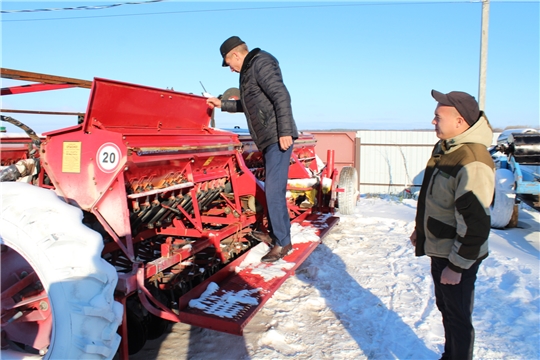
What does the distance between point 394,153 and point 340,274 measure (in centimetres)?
933

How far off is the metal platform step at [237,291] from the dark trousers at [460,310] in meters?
1.17

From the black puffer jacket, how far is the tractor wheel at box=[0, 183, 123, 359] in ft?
5.45

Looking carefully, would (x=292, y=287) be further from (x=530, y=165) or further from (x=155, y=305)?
(x=530, y=165)

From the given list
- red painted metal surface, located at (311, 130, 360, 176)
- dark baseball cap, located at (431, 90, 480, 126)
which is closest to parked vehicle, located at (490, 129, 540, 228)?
red painted metal surface, located at (311, 130, 360, 176)

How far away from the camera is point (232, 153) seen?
405 centimetres

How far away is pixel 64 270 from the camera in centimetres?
200

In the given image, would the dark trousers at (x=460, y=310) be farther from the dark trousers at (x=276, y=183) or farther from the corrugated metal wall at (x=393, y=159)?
the corrugated metal wall at (x=393, y=159)

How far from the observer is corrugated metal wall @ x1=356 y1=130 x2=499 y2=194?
12875mm

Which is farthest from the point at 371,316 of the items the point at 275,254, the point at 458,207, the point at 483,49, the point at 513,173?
the point at 483,49

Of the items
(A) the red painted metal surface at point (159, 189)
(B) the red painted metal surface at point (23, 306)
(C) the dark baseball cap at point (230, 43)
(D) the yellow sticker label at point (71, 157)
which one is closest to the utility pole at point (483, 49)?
(A) the red painted metal surface at point (159, 189)

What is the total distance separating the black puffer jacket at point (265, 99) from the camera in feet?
10.8

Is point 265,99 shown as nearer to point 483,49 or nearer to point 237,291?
point 237,291

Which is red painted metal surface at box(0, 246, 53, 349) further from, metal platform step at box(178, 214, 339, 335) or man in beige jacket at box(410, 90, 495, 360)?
man in beige jacket at box(410, 90, 495, 360)

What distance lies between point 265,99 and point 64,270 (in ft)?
6.69
